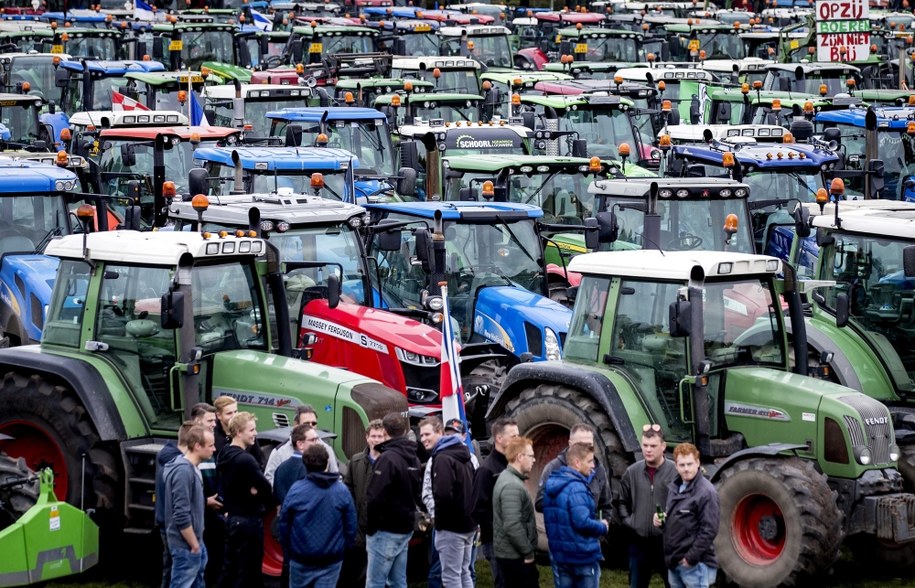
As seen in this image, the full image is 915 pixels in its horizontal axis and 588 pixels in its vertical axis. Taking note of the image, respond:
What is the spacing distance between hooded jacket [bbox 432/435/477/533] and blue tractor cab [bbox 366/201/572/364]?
13.2 feet

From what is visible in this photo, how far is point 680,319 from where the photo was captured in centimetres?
1124

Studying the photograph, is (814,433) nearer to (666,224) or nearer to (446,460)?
(446,460)

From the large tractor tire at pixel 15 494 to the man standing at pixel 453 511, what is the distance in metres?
2.59

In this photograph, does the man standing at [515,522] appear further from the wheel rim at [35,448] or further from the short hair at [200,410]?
the wheel rim at [35,448]

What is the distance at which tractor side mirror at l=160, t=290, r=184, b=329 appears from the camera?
1127 cm

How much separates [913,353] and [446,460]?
4.54m

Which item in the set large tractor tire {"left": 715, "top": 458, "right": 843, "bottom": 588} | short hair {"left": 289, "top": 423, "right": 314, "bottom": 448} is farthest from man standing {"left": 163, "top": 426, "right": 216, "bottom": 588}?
large tractor tire {"left": 715, "top": 458, "right": 843, "bottom": 588}

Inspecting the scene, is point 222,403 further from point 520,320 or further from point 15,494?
point 520,320

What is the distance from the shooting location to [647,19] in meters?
44.6

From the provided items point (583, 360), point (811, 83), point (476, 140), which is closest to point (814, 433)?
point (583, 360)

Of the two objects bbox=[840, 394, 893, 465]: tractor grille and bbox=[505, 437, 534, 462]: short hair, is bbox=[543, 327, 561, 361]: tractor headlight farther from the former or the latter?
bbox=[505, 437, 534, 462]: short hair

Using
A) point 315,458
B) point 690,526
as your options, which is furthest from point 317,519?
point 690,526

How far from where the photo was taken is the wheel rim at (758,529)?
11.2 m

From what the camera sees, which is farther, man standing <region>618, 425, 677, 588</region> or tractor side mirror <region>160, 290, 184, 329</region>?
tractor side mirror <region>160, 290, 184, 329</region>
